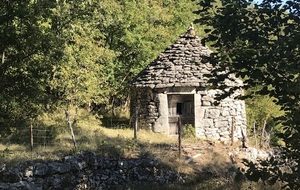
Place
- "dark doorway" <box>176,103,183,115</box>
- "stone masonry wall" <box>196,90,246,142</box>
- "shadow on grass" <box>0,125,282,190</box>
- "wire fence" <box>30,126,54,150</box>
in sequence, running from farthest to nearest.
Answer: "dark doorway" <box>176,103,183,115</box> < "stone masonry wall" <box>196,90,246,142</box> < "wire fence" <box>30,126,54,150</box> < "shadow on grass" <box>0,125,282,190</box>

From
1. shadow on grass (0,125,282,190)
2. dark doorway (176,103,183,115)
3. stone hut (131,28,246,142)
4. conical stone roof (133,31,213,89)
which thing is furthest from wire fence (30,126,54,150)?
dark doorway (176,103,183,115)

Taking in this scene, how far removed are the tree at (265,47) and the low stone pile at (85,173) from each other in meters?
6.72

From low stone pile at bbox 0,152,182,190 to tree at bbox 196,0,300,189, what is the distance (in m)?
6.72

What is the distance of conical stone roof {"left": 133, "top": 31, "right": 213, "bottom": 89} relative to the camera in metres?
15.1

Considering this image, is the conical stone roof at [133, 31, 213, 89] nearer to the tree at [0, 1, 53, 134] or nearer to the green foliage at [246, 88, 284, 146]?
the green foliage at [246, 88, 284, 146]

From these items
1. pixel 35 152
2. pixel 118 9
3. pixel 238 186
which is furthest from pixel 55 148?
pixel 118 9

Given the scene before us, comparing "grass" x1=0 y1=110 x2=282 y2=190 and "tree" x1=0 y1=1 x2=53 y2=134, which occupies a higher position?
"tree" x1=0 y1=1 x2=53 y2=134

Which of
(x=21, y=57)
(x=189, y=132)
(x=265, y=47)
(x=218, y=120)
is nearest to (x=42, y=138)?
(x=189, y=132)

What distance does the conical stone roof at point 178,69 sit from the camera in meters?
15.1

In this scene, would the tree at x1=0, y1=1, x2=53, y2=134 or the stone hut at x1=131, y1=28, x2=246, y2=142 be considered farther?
the stone hut at x1=131, y1=28, x2=246, y2=142

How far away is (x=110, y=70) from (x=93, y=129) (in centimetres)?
665

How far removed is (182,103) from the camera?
1572cm

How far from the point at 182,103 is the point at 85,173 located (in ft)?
21.0

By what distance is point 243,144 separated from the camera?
1375cm
